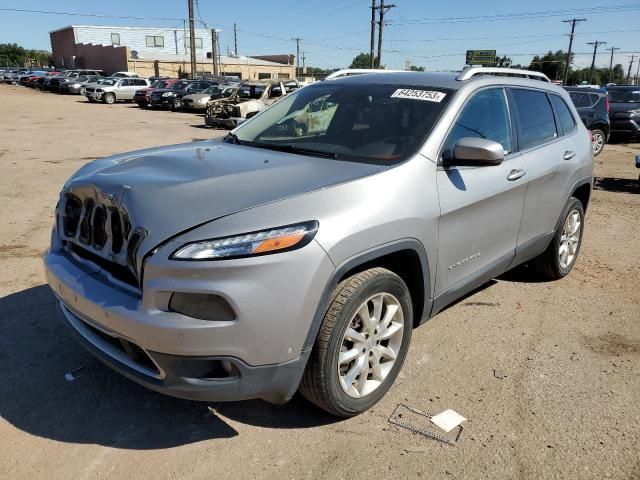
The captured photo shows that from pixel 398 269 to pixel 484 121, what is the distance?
4.23 ft

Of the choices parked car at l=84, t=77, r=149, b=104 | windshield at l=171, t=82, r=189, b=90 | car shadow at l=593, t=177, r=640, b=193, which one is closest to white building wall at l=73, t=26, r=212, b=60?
parked car at l=84, t=77, r=149, b=104

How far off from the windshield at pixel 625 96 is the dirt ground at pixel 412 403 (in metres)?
14.3

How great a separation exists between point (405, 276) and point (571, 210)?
8.26ft

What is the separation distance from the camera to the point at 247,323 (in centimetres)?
221

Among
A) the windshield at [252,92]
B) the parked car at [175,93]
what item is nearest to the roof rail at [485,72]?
the windshield at [252,92]

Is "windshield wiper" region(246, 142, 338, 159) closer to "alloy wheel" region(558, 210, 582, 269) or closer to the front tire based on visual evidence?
the front tire

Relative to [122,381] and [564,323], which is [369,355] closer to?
[122,381]

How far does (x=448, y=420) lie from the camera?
2867 millimetres

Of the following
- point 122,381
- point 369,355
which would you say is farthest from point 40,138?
point 369,355

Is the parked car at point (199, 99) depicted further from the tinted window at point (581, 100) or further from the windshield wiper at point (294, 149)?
the windshield wiper at point (294, 149)

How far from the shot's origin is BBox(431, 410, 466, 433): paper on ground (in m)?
2.81

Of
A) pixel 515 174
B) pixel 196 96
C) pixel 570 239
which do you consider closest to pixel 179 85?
pixel 196 96

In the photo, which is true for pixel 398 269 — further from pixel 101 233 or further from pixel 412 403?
pixel 101 233

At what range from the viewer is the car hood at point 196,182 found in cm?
236
